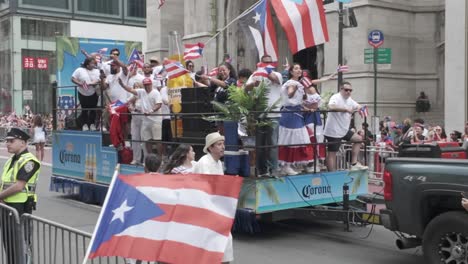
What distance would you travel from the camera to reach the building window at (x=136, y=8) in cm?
6073

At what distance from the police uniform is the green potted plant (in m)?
3.37

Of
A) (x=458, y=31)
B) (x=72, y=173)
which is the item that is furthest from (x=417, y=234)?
(x=458, y=31)

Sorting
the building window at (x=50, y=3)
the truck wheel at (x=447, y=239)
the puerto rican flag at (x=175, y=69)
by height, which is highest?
the building window at (x=50, y=3)

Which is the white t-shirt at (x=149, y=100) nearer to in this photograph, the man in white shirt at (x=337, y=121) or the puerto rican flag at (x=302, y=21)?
the puerto rican flag at (x=302, y=21)

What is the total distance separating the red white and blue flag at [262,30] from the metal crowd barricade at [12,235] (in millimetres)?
6181

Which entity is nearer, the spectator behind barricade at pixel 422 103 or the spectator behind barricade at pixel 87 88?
the spectator behind barricade at pixel 87 88

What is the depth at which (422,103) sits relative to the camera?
22.2m

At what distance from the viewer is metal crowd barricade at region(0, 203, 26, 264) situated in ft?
17.7

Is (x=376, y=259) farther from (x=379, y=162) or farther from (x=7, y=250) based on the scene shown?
(x=379, y=162)

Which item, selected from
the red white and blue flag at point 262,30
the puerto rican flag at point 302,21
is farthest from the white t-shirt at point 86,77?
the puerto rican flag at point 302,21

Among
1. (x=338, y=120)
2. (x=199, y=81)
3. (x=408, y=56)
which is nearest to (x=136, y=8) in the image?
(x=408, y=56)

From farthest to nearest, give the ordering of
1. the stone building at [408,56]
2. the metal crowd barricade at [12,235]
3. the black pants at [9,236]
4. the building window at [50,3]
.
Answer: the building window at [50,3] < the stone building at [408,56] < the black pants at [9,236] < the metal crowd barricade at [12,235]

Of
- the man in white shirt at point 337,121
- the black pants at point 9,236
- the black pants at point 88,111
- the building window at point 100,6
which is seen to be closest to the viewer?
the black pants at point 9,236

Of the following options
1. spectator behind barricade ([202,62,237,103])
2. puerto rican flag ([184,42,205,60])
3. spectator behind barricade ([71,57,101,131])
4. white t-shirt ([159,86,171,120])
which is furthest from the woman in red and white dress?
spectator behind barricade ([71,57,101,131])
